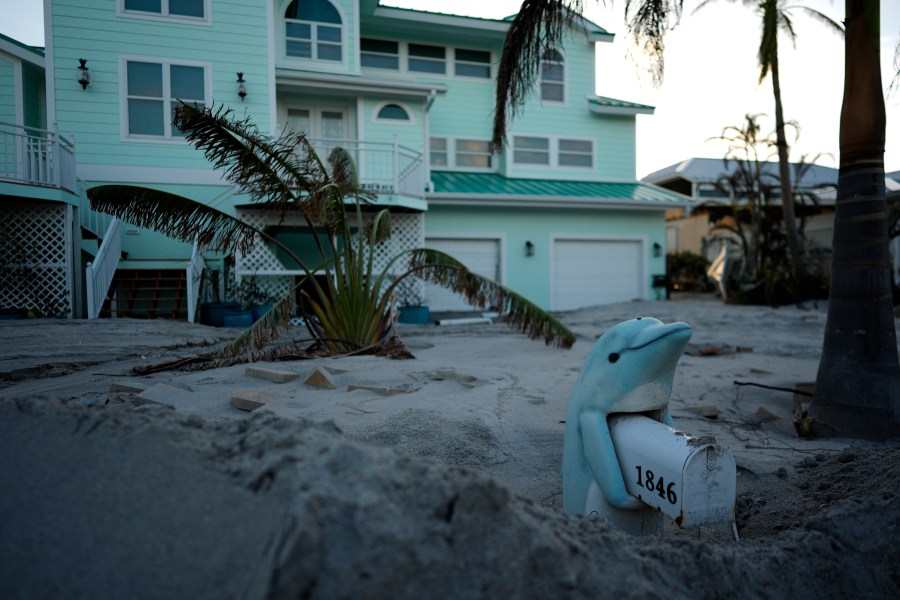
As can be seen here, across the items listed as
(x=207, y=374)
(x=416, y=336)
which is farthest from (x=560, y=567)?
(x=416, y=336)

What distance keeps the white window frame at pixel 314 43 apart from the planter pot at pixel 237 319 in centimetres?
744

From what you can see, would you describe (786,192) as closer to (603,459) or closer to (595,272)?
(595,272)

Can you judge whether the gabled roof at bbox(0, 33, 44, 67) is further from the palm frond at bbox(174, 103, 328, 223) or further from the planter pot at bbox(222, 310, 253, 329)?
Answer: the palm frond at bbox(174, 103, 328, 223)

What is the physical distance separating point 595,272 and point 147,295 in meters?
12.5

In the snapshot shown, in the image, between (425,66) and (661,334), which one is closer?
(661,334)

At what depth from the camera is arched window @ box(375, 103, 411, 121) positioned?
52.7ft

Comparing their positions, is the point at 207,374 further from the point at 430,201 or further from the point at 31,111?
the point at 31,111

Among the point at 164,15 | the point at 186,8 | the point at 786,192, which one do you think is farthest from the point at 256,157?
the point at 786,192

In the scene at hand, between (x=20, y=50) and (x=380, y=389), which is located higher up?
(x=20, y=50)

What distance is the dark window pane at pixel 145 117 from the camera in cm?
1348

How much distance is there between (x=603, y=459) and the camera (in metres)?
2.54

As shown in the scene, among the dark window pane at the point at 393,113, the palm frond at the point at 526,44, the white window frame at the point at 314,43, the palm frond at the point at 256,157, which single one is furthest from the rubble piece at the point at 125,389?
the white window frame at the point at 314,43

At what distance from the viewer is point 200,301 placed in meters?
13.0

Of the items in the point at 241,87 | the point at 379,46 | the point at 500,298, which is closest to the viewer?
the point at 500,298
